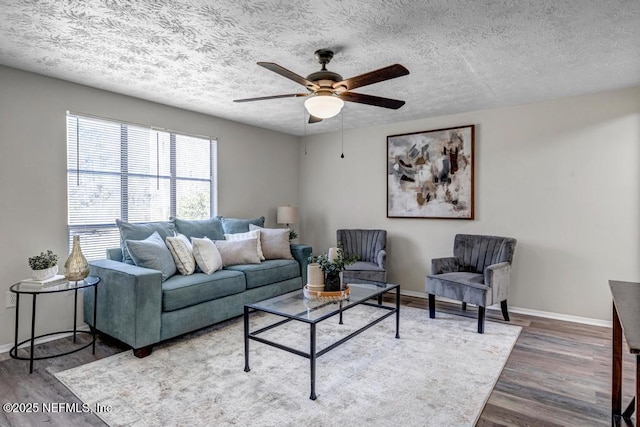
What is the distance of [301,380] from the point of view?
248 centimetres

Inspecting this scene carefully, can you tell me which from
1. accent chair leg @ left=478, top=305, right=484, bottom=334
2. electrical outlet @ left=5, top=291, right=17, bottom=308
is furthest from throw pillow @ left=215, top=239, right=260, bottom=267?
accent chair leg @ left=478, top=305, right=484, bottom=334

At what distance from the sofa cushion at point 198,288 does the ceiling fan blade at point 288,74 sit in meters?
2.00

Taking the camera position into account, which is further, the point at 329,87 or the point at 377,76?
the point at 329,87

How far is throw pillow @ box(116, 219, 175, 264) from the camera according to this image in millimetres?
3383

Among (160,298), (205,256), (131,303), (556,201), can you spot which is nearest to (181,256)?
(205,256)

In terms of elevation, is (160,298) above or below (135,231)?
below

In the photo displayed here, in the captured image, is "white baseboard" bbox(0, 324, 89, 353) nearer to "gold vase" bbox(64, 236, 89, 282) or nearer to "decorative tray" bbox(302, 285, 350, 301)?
"gold vase" bbox(64, 236, 89, 282)

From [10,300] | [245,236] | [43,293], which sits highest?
[245,236]

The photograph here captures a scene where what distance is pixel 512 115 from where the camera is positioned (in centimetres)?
407

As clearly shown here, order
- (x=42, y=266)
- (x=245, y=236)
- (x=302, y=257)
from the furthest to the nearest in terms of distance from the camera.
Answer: (x=302, y=257)
(x=245, y=236)
(x=42, y=266)

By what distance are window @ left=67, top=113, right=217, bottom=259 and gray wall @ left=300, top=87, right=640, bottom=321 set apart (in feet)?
8.96

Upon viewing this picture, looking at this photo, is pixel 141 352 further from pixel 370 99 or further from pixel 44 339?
pixel 370 99

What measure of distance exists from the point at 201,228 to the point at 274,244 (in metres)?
0.89

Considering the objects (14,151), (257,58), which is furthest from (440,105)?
(14,151)
